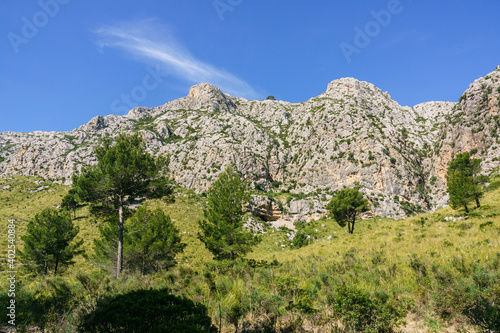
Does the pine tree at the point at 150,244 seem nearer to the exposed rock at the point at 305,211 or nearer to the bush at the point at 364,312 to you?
the bush at the point at 364,312

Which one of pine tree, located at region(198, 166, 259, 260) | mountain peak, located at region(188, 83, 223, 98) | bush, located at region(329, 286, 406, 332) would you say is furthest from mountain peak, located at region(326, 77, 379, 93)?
bush, located at region(329, 286, 406, 332)

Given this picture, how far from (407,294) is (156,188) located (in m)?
16.3

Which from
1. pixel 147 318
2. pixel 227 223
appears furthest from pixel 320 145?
pixel 147 318

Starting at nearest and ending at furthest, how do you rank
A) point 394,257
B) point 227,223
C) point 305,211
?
point 394,257, point 227,223, point 305,211

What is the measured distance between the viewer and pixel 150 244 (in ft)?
69.7

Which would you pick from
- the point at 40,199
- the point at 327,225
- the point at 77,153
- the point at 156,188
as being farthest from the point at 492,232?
the point at 77,153

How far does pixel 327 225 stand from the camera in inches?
2335

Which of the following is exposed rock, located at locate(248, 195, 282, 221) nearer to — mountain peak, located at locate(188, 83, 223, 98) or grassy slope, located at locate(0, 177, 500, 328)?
grassy slope, located at locate(0, 177, 500, 328)

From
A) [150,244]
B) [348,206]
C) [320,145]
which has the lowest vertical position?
[150,244]

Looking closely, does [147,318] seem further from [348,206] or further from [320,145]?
[320,145]

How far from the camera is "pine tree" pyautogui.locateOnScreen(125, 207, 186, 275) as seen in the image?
20.6 meters

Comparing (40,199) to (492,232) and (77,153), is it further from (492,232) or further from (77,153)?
(492,232)

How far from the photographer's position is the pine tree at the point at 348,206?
38219mm

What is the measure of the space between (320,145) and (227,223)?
266ft
